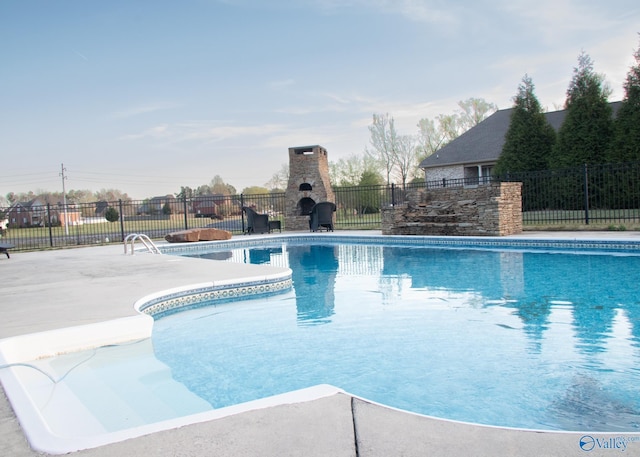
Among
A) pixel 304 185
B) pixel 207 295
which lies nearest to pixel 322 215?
pixel 304 185

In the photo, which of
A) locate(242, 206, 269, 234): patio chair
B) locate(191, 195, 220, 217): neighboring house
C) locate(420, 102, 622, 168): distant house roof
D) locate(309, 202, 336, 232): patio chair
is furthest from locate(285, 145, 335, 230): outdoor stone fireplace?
locate(420, 102, 622, 168): distant house roof

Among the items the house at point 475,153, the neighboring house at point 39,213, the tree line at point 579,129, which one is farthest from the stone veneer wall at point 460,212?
the neighboring house at point 39,213

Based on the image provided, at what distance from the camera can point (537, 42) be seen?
50.6 feet

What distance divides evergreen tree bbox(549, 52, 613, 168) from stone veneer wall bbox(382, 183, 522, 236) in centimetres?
620

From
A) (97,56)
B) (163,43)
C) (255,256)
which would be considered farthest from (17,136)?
(255,256)

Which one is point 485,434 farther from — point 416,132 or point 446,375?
point 416,132

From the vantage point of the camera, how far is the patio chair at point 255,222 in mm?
16734

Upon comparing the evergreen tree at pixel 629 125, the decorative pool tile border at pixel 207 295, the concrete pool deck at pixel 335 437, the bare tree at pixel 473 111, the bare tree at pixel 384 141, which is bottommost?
the decorative pool tile border at pixel 207 295

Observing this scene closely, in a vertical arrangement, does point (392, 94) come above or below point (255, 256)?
above

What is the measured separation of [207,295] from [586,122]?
16261 millimetres

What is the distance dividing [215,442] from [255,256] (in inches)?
403

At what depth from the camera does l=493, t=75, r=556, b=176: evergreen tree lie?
61.9 feet

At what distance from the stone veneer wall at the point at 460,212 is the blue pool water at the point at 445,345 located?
14.0 ft

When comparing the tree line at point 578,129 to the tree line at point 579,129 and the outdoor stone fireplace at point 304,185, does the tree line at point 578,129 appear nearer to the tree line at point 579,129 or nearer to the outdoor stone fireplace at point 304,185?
the tree line at point 579,129
